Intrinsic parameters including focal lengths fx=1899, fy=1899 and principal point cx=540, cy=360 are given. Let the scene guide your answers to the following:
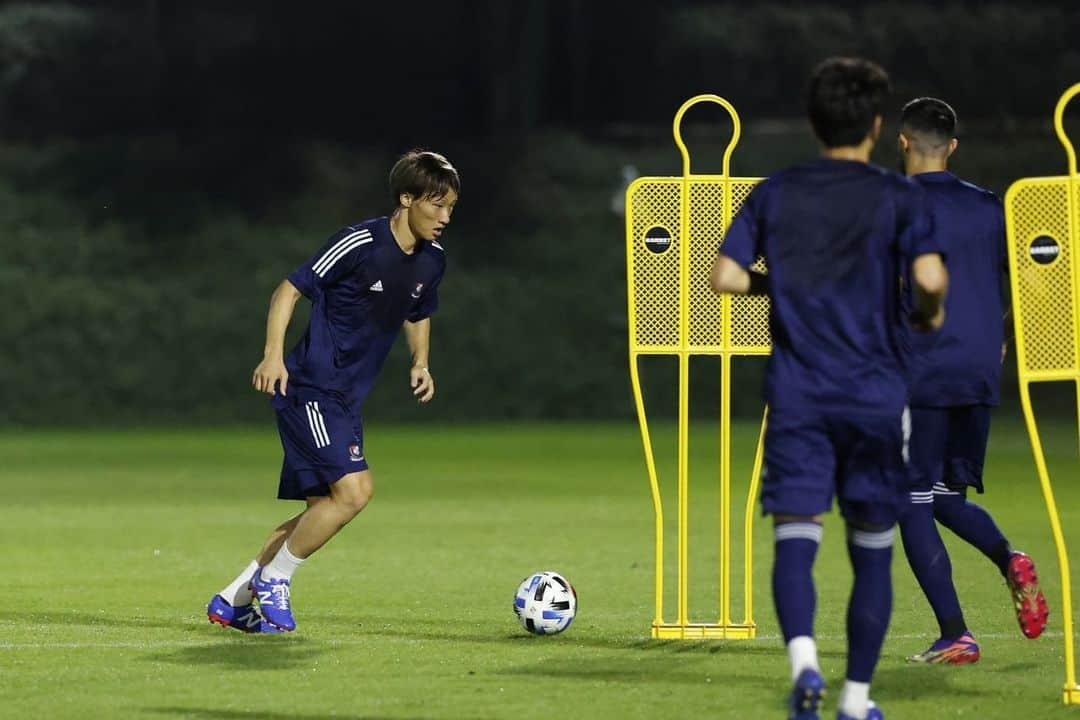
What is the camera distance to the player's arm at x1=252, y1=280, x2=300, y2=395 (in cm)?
685

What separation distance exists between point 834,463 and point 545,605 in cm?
251

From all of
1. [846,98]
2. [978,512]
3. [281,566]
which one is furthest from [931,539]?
[281,566]

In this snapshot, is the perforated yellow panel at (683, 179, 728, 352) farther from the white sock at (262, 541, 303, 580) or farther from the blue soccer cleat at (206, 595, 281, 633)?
the blue soccer cleat at (206, 595, 281, 633)

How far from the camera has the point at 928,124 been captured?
6.53 m

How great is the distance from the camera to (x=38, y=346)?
94.9 feet

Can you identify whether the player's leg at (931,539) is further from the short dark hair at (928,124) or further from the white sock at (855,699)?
the white sock at (855,699)

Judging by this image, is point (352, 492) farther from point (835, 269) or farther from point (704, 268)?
point (835, 269)

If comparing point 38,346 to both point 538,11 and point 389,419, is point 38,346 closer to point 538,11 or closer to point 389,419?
point 389,419

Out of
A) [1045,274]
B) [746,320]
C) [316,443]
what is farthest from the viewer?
[746,320]

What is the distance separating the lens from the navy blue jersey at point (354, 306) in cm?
731

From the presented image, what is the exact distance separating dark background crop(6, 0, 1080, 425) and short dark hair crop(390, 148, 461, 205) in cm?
2066

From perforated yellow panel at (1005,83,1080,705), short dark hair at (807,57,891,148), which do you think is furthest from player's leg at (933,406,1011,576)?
short dark hair at (807,57,891,148)

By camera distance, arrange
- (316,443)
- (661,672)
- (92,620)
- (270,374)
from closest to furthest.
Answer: (661,672)
(270,374)
(316,443)
(92,620)

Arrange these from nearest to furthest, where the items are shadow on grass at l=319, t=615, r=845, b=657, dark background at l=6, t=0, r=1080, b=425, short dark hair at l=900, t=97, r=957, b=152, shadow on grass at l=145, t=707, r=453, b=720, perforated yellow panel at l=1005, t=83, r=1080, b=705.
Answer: shadow on grass at l=145, t=707, r=453, b=720 → perforated yellow panel at l=1005, t=83, r=1080, b=705 → short dark hair at l=900, t=97, r=957, b=152 → shadow on grass at l=319, t=615, r=845, b=657 → dark background at l=6, t=0, r=1080, b=425
